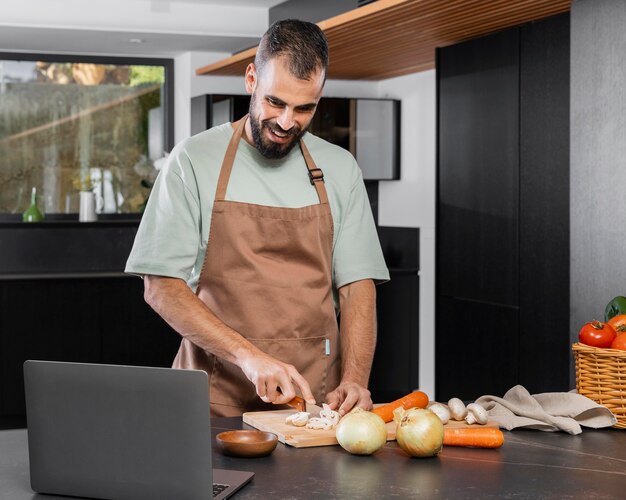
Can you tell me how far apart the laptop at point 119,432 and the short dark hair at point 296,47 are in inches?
39.8

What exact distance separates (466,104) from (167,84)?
8.16 ft

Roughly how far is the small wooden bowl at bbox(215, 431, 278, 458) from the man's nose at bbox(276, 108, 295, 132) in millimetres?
789

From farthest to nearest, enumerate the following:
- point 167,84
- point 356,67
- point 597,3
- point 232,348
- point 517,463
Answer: point 167,84
point 356,67
point 597,3
point 232,348
point 517,463

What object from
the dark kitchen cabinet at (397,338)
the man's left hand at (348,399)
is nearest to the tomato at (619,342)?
the man's left hand at (348,399)

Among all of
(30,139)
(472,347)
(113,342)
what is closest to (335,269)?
(472,347)

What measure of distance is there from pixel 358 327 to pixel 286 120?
554 mm

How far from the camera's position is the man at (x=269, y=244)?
230 cm

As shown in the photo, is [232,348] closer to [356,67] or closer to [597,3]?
[597,3]

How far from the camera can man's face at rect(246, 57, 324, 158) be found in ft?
7.49

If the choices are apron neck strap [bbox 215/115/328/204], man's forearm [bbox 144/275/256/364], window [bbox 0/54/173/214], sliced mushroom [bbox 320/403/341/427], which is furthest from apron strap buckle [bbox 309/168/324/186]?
window [bbox 0/54/173/214]

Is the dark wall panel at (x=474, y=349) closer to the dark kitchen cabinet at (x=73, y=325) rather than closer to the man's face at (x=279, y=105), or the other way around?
the dark kitchen cabinet at (x=73, y=325)

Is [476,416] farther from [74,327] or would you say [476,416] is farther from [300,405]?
[74,327]

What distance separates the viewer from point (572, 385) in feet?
10.6

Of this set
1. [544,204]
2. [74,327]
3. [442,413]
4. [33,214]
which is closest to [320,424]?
[442,413]
